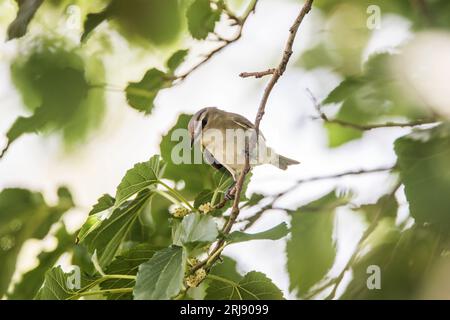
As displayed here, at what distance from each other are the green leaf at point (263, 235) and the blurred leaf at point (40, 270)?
70cm

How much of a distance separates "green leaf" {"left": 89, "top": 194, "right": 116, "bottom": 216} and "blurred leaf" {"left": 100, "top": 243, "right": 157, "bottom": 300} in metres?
0.08

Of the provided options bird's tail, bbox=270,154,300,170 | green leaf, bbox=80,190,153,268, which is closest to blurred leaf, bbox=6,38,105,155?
green leaf, bbox=80,190,153,268

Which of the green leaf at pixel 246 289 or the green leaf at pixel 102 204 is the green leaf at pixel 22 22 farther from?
the green leaf at pixel 246 289

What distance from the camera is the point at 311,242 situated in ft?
4.50

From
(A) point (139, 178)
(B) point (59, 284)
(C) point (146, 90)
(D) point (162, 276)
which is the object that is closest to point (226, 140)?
(C) point (146, 90)

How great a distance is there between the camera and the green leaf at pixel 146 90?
1.36 m

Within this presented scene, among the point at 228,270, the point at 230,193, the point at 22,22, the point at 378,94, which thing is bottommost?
the point at 228,270

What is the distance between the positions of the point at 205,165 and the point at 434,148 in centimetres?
48

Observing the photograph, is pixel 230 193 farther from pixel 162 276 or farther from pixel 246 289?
pixel 162 276

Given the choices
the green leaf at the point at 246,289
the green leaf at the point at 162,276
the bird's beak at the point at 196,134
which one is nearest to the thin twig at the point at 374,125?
the bird's beak at the point at 196,134

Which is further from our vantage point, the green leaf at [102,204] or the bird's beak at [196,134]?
the bird's beak at [196,134]

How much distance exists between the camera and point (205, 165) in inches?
56.5

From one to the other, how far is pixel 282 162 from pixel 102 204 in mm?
542
